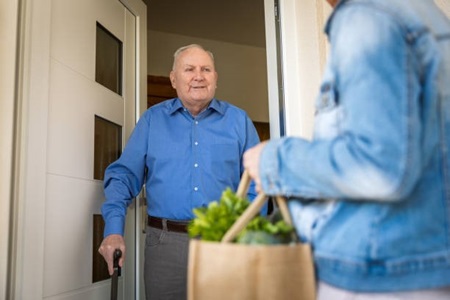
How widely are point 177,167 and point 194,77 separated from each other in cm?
46

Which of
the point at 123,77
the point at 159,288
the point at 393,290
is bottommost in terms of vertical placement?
the point at 159,288

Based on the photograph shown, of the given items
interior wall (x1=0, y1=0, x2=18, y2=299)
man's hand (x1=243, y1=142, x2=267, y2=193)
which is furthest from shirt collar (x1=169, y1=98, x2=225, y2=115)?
man's hand (x1=243, y1=142, x2=267, y2=193)

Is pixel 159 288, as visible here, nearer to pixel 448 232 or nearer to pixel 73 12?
pixel 73 12

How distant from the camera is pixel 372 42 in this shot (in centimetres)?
64

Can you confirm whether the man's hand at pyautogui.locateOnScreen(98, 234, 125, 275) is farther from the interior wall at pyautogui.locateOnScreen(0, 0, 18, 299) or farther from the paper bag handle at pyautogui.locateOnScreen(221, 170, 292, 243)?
the paper bag handle at pyautogui.locateOnScreen(221, 170, 292, 243)

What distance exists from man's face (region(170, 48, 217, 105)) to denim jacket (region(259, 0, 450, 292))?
144 cm

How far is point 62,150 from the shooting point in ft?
5.64

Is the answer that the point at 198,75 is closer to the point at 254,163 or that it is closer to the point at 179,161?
the point at 179,161

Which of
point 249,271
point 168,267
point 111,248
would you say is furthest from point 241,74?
point 249,271

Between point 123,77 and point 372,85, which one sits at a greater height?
point 123,77

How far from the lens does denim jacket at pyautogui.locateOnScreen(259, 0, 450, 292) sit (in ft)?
2.07

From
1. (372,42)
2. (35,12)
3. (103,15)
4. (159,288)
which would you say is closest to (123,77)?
(103,15)

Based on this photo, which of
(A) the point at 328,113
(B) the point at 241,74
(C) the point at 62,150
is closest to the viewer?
(A) the point at 328,113

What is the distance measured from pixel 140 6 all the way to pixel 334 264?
7.32 feet
